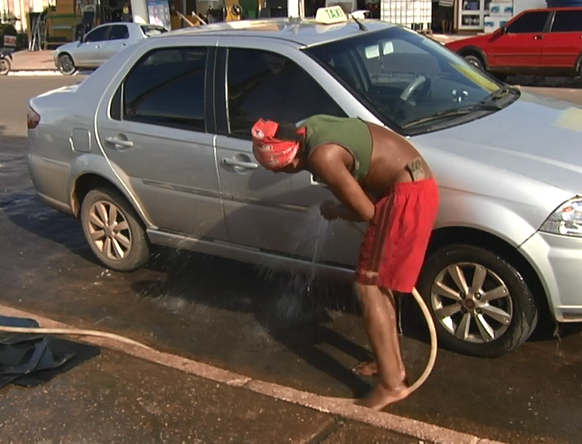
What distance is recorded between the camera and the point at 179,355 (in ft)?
14.8

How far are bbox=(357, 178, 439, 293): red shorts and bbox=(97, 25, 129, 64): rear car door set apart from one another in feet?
64.6

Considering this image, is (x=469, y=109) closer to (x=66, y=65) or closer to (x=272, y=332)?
(x=272, y=332)

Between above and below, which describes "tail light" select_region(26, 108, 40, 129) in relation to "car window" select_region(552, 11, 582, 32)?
below

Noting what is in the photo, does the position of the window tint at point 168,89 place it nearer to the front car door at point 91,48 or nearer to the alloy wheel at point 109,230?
the alloy wheel at point 109,230

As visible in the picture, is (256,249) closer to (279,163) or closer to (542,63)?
(279,163)

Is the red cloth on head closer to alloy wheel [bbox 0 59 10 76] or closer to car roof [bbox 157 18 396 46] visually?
car roof [bbox 157 18 396 46]

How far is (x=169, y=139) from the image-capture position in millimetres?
5078

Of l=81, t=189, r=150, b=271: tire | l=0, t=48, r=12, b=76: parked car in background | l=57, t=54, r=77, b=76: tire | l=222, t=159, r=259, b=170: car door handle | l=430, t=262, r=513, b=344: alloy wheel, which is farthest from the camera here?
l=0, t=48, r=12, b=76: parked car in background

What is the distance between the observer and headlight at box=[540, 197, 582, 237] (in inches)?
146

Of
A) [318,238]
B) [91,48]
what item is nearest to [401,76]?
[318,238]

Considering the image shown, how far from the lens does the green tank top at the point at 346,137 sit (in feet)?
11.3

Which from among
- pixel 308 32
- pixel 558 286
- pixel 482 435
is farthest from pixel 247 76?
pixel 482 435

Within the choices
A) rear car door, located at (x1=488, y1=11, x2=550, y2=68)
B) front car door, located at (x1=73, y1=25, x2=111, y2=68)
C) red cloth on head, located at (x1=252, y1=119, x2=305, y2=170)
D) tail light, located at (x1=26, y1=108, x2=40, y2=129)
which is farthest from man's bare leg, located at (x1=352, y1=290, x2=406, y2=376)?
front car door, located at (x1=73, y1=25, x2=111, y2=68)

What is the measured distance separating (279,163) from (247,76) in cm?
161
